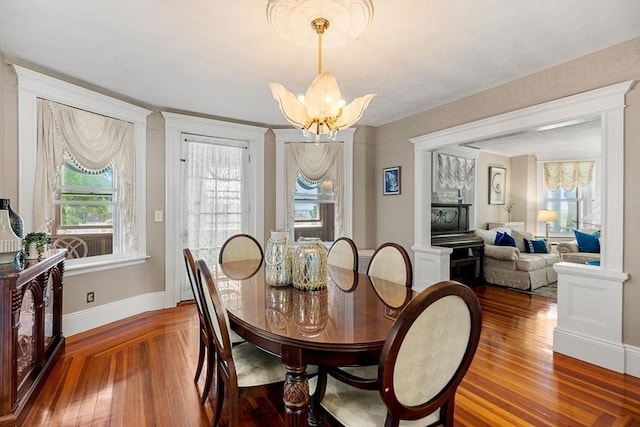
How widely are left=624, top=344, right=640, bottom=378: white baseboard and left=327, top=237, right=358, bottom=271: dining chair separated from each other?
204 cm

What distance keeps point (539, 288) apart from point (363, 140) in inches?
134

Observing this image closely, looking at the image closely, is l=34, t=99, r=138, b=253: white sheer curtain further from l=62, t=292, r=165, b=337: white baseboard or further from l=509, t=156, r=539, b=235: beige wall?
l=509, t=156, r=539, b=235: beige wall

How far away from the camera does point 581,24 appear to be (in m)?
2.05

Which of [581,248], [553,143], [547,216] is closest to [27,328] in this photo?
[581,248]

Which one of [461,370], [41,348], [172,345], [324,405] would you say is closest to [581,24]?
[461,370]

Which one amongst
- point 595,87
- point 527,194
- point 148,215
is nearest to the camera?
point 595,87

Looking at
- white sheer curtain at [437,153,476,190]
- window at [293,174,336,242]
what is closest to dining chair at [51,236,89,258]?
window at [293,174,336,242]

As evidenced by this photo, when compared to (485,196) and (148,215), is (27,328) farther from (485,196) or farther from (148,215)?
(485,196)

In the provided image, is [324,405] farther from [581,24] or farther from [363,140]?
[363,140]

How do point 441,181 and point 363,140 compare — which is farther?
point 441,181

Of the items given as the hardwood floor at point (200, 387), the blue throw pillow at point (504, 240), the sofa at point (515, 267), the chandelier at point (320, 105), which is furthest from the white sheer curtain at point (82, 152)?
the blue throw pillow at point (504, 240)

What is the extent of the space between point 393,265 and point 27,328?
2.44 metres

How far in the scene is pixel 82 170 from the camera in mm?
3131

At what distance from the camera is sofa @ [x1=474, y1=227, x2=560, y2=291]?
183 inches
